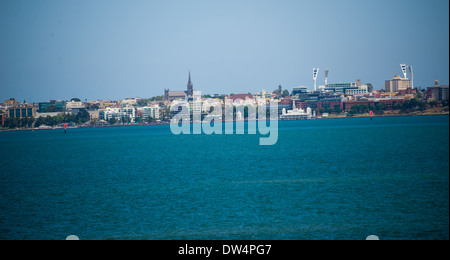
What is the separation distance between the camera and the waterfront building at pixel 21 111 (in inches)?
3142

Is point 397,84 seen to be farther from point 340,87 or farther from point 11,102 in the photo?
point 11,102

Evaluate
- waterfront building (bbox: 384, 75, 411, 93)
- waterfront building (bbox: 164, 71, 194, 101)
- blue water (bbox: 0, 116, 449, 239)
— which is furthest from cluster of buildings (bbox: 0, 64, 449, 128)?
blue water (bbox: 0, 116, 449, 239)

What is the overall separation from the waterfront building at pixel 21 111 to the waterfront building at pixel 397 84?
88.9 metres

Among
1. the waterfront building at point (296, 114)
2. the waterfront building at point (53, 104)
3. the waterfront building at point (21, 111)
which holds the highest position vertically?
the waterfront building at point (53, 104)

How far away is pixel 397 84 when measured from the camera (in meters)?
124

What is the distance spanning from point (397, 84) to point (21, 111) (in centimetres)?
9191

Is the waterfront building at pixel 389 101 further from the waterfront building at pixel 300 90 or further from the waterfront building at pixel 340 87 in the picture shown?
the waterfront building at pixel 300 90

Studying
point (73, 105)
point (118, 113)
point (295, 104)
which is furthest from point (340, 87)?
point (73, 105)

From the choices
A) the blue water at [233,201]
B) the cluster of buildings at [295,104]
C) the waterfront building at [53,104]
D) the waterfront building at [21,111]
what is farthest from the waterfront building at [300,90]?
the blue water at [233,201]

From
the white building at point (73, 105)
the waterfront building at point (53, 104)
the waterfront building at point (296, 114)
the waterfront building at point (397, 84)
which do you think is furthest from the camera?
the waterfront building at point (397, 84)

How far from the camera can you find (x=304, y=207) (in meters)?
11.4
